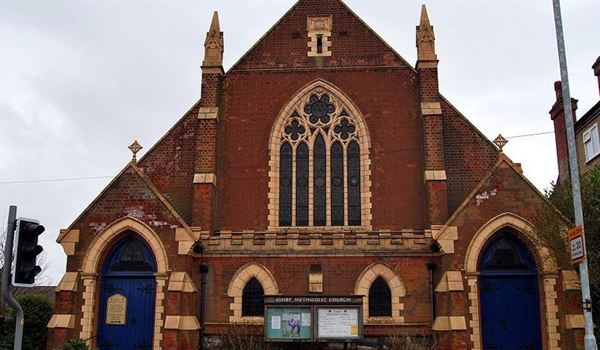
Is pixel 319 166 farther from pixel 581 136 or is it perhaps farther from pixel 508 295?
pixel 581 136

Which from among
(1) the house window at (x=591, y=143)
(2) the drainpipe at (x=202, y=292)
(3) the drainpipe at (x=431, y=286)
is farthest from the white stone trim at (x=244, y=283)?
(1) the house window at (x=591, y=143)

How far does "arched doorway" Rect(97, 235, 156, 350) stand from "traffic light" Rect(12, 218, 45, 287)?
14167 mm

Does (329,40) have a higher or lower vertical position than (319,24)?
lower

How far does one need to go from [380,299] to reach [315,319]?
12.1 feet

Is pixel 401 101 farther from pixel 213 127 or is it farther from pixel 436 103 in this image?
pixel 213 127

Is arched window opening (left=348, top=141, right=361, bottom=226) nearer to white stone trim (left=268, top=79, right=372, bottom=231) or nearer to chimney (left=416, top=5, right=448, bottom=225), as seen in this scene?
white stone trim (left=268, top=79, right=372, bottom=231)

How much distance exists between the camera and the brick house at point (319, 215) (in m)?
22.0

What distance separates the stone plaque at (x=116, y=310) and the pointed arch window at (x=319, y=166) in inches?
256

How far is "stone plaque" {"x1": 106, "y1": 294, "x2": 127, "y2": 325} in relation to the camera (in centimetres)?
2291

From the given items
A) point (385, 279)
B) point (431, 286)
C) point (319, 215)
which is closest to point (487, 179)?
point (431, 286)

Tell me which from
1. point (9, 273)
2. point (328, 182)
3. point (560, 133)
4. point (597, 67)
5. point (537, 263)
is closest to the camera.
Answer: point (9, 273)

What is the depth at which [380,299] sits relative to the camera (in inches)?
901

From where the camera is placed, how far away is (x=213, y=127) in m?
25.9

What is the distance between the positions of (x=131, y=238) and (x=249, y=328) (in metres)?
5.34
